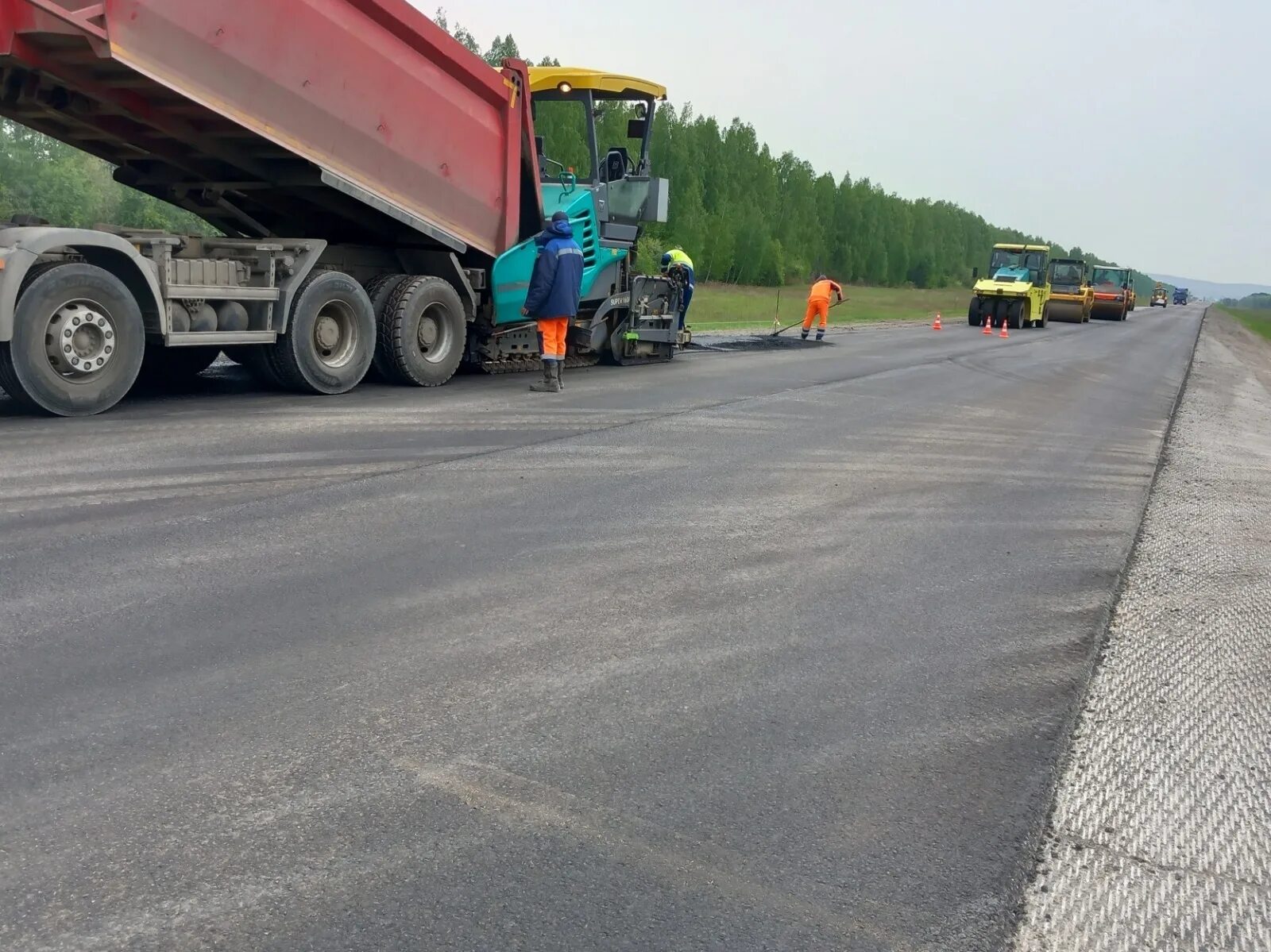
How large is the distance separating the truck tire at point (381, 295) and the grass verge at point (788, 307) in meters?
13.2

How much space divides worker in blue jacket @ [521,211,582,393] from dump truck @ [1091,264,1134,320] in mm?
43528

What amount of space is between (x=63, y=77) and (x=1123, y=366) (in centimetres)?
1844

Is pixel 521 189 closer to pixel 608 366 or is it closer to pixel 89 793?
pixel 608 366

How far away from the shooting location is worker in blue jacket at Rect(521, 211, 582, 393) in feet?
37.3

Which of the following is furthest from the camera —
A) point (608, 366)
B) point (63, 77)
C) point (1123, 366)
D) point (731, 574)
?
point (1123, 366)

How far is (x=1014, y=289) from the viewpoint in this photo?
36.2 meters

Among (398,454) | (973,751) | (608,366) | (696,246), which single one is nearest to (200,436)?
(398,454)

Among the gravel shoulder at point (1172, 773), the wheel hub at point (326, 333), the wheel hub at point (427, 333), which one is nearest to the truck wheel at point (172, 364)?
the wheel hub at point (326, 333)

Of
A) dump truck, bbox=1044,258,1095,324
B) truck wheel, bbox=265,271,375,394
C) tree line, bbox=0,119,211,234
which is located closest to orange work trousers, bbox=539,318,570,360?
truck wheel, bbox=265,271,375,394

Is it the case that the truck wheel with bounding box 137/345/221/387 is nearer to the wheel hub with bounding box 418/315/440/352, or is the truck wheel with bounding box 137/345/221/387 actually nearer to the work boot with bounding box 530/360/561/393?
the wheel hub with bounding box 418/315/440/352

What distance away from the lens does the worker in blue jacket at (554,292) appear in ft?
37.3

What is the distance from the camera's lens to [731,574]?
17.4 feet

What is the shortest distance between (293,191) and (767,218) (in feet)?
185

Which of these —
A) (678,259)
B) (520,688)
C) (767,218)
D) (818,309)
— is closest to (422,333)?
(678,259)
